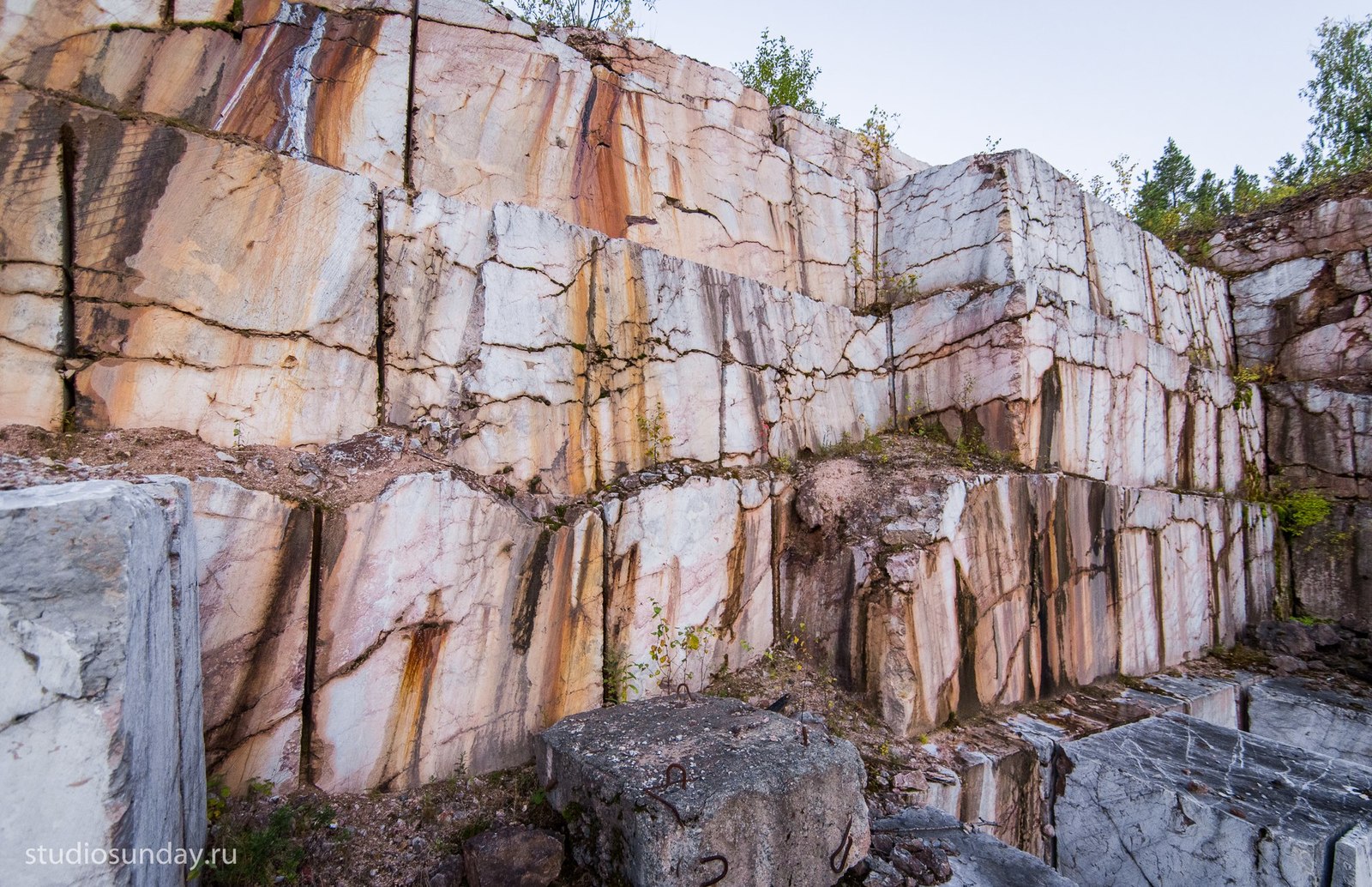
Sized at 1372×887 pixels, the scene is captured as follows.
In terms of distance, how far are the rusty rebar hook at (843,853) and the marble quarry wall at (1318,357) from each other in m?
5.67

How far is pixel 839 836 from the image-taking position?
7.10ft

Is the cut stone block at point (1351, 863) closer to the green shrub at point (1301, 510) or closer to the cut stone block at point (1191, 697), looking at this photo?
the cut stone block at point (1191, 697)

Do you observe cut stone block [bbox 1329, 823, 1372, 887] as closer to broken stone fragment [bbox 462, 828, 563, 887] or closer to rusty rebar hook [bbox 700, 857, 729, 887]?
rusty rebar hook [bbox 700, 857, 729, 887]

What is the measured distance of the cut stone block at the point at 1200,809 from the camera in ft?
8.01

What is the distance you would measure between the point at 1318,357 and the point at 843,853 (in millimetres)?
6691

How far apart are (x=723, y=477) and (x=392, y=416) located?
1.57m

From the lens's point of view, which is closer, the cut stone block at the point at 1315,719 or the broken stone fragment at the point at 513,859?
the broken stone fragment at the point at 513,859

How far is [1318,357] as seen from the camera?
5.95 meters

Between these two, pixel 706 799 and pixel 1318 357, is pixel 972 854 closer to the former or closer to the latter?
pixel 706 799

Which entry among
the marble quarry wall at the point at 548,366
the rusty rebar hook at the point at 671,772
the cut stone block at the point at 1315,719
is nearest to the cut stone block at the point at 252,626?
the marble quarry wall at the point at 548,366

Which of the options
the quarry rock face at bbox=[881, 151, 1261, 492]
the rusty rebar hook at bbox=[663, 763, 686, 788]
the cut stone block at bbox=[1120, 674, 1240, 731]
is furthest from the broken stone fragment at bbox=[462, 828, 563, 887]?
the cut stone block at bbox=[1120, 674, 1240, 731]

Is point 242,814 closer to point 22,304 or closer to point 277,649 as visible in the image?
point 277,649

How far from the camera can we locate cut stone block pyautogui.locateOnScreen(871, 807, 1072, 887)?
7.43ft

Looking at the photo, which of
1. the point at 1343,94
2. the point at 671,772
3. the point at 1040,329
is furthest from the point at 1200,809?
the point at 1343,94
